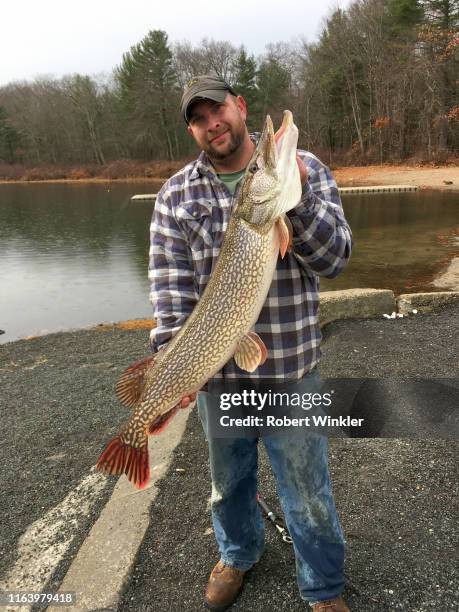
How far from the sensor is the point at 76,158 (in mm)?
64188

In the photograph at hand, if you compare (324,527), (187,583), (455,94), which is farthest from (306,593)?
(455,94)

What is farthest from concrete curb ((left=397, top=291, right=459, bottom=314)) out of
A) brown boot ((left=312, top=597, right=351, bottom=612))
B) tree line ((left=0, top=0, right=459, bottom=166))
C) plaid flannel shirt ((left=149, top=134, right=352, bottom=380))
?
tree line ((left=0, top=0, right=459, bottom=166))

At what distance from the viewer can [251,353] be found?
2.17m

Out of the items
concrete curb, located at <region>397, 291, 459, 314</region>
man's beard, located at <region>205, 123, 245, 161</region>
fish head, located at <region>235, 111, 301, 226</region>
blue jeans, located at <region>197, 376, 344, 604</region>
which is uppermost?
man's beard, located at <region>205, 123, 245, 161</region>

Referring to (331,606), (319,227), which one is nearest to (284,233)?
(319,227)

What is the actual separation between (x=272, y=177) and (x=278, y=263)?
42 centimetres

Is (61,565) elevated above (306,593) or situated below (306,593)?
below

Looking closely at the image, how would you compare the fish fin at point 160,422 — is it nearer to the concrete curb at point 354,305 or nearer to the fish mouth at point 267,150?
the fish mouth at point 267,150

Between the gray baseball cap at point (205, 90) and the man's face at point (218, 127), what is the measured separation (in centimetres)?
3

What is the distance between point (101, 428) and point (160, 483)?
153 cm

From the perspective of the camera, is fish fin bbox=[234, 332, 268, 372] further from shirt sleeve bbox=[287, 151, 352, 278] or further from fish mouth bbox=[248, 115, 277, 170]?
fish mouth bbox=[248, 115, 277, 170]

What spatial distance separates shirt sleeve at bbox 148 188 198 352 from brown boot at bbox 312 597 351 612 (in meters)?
1.56

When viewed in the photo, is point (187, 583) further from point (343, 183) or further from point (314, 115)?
point (314, 115)

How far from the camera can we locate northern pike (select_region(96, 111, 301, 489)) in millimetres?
2102
